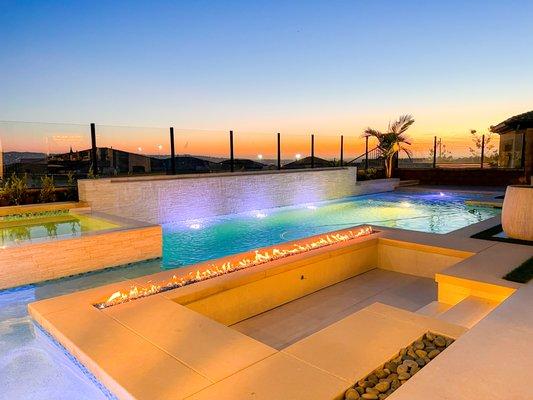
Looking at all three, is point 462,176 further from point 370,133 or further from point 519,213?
point 519,213

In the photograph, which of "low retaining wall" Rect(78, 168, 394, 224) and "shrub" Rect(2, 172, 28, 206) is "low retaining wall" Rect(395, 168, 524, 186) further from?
"shrub" Rect(2, 172, 28, 206)

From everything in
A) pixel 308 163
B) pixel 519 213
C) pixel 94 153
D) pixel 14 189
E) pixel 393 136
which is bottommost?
pixel 519 213

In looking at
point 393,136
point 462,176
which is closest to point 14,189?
point 393,136

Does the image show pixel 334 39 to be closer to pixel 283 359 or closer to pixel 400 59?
pixel 400 59

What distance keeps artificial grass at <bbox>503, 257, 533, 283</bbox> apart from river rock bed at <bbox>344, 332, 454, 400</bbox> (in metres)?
1.51

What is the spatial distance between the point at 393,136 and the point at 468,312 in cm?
1588

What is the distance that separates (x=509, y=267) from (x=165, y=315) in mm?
3480

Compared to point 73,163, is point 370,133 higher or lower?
higher

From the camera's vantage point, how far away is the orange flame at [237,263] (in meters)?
3.51

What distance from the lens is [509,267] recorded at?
4027 mm

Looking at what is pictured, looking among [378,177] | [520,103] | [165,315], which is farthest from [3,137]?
[520,103]

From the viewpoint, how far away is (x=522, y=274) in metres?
3.72

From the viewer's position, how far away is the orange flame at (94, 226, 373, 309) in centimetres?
351

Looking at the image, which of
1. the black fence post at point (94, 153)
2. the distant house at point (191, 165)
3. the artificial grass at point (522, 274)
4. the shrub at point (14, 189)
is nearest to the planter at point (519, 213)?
the artificial grass at point (522, 274)
